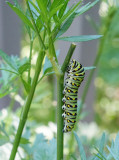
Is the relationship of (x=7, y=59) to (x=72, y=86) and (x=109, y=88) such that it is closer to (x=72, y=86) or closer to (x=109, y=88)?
(x=72, y=86)

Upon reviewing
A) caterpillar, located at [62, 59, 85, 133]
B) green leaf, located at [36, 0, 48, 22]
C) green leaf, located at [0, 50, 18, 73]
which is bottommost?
caterpillar, located at [62, 59, 85, 133]

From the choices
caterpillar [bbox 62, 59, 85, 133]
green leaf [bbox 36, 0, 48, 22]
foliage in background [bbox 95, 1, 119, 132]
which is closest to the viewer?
green leaf [bbox 36, 0, 48, 22]

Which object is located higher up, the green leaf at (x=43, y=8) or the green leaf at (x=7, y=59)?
the green leaf at (x=43, y=8)

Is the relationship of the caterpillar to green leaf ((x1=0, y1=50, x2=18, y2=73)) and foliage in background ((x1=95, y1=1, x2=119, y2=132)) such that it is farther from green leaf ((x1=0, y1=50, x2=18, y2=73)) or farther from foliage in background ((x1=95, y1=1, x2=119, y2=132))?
foliage in background ((x1=95, y1=1, x2=119, y2=132))

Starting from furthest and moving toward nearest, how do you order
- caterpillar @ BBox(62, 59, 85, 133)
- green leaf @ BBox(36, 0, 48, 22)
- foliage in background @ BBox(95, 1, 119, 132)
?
foliage in background @ BBox(95, 1, 119, 132) < caterpillar @ BBox(62, 59, 85, 133) < green leaf @ BBox(36, 0, 48, 22)

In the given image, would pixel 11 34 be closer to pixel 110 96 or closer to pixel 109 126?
pixel 109 126

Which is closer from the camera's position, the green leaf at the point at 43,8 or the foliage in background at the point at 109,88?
the green leaf at the point at 43,8

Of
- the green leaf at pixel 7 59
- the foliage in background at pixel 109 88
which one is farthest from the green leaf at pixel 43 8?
the foliage in background at pixel 109 88

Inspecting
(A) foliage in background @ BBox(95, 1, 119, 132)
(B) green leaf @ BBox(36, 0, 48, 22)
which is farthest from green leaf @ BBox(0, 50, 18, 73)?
(A) foliage in background @ BBox(95, 1, 119, 132)

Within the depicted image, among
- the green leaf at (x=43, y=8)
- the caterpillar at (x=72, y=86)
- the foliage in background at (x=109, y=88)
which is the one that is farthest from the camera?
the foliage in background at (x=109, y=88)

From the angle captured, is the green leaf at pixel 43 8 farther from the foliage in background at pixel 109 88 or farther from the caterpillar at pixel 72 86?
the foliage in background at pixel 109 88

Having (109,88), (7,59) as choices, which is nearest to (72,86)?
(7,59)

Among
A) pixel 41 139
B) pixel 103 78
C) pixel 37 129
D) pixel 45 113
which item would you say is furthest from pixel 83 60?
pixel 103 78
